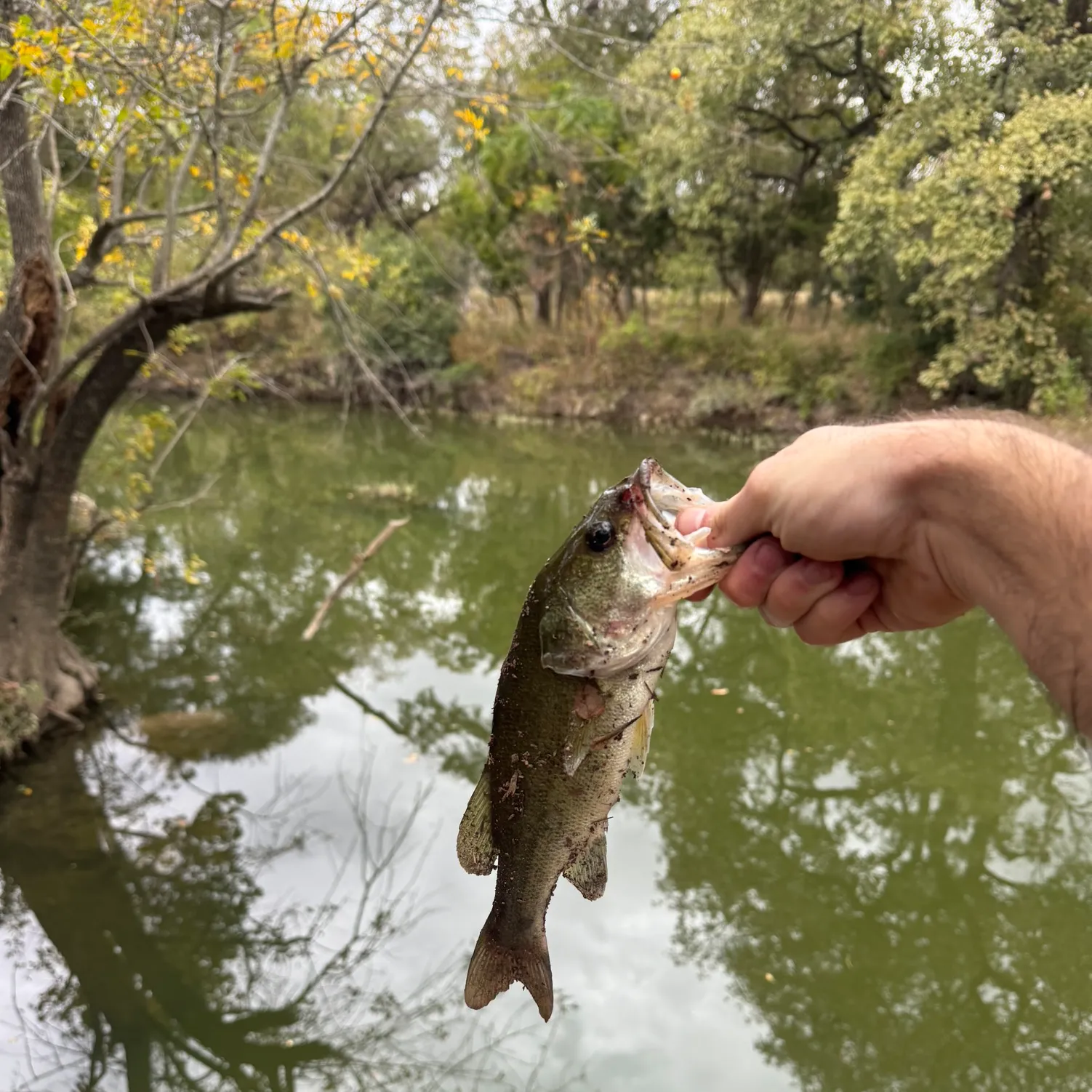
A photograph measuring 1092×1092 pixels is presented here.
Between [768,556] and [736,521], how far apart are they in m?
0.12

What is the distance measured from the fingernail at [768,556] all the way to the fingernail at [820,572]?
0.07m

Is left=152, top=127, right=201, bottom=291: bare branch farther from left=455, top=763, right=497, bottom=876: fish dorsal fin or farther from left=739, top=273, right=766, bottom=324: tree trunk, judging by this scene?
left=739, top=273, right=766, bottom=324: tree trunk

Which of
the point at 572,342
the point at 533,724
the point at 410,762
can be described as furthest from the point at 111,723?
the point at 572,342

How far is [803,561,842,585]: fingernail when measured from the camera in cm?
185

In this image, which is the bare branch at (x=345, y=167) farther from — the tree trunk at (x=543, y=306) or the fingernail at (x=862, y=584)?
the tree trunk at (x=543, y=306)

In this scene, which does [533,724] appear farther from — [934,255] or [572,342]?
[572,342]

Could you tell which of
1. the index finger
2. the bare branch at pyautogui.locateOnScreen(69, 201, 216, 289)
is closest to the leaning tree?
the bare branch at pyautogui.locateOnScreen(69, 201, 216, 289)

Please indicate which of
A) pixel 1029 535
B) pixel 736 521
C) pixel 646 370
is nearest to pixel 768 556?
pixel 736 521

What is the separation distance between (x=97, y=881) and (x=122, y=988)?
876 millimetres

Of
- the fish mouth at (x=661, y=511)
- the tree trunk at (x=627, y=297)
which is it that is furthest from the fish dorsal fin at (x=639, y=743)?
the tree trunk at (x=627, y=297)

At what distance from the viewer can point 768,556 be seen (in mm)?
1825

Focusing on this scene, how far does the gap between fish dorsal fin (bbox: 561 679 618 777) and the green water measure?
3109 mm

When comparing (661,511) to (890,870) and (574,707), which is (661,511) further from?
(890,870)

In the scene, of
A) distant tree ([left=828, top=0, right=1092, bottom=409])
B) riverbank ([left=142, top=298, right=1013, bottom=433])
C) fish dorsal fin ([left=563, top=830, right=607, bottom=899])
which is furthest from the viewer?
riverbank ([left=142, top=298, right=1013, bottom=433])
